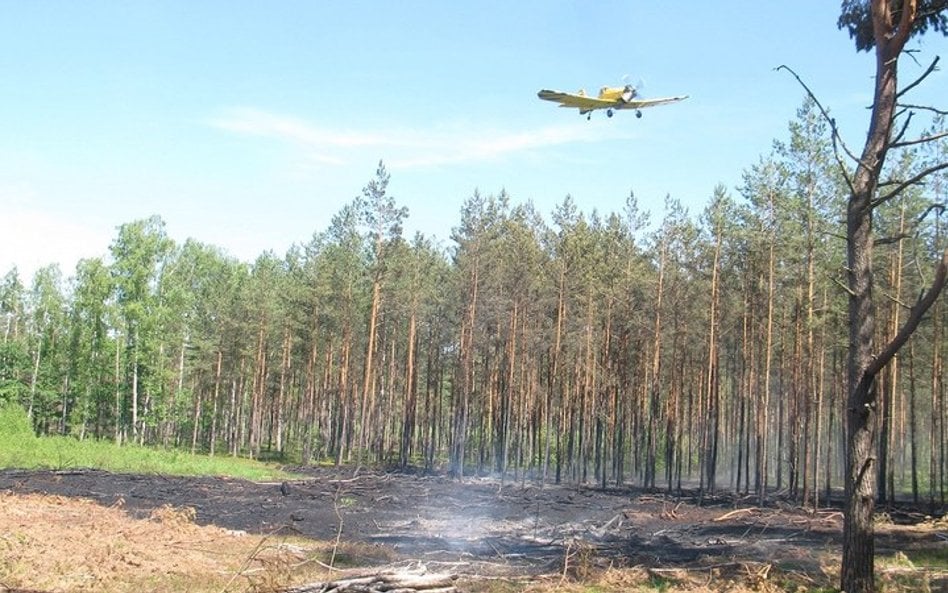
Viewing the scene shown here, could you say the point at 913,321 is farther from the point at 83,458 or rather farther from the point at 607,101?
the point at 83,458

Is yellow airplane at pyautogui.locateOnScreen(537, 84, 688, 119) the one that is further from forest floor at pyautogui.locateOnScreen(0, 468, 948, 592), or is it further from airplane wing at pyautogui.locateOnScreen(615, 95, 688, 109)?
forest floor at pyautogui.locateOnScreen(0, 468, 948, 592)

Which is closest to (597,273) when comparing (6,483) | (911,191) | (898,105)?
(911,191)

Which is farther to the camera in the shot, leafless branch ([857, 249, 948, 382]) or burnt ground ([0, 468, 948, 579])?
burnt ground ([0, 468, 948, 579])

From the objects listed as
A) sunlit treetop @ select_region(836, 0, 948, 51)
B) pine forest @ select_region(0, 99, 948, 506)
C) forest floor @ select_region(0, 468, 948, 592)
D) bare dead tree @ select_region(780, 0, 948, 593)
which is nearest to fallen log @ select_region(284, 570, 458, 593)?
forest floor @ select_region(0, 468, 948, 592)

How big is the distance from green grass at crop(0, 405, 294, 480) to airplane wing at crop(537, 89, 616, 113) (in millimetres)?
26727

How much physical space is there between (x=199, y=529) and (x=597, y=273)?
30002 millimetres

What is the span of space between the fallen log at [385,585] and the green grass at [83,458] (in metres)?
23.3

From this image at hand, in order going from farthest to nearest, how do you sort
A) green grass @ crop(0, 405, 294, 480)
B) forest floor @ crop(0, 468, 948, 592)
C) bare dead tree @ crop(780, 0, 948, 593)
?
green grass @ crop(0, 405, 294, 480)
forest floor @ crop(0, 468, 948, 592)
bare dead tree @ crop(780, 0, 948, 593)

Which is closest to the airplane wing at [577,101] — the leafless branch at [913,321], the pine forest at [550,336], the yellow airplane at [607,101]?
the yellow airplane at [607,101]

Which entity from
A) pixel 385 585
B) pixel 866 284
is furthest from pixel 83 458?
pixel 866 284

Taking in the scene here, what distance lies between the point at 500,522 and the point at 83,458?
68.0 feet

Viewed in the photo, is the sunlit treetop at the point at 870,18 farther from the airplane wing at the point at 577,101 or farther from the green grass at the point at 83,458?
the green grass at the point at 83,458

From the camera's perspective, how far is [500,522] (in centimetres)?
2339

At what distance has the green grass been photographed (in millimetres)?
32438
